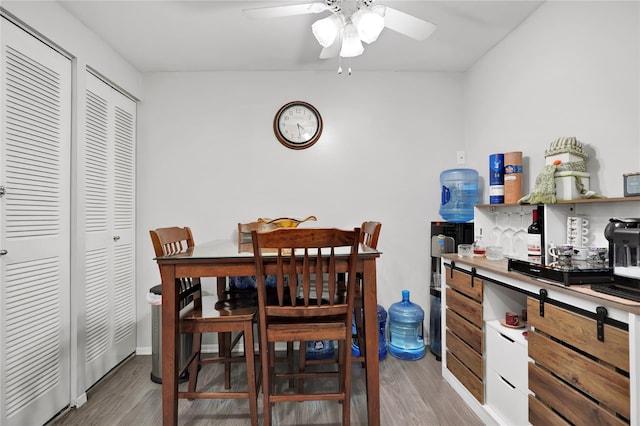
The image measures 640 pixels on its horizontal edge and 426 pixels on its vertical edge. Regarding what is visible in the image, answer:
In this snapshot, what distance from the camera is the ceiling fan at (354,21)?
1546mm

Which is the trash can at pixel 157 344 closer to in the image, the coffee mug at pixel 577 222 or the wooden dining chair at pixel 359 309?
the wooden dining chair at pixel 359 309

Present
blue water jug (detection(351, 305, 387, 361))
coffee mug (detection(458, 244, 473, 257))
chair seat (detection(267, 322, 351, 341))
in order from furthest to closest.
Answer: blue water jug (detection(351, 305, 387, 361))
coffee mug (detection(458, 244, 473, 257))
chair seat (detection(267, 322, 351, 341))

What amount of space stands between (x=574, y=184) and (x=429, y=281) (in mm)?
1544

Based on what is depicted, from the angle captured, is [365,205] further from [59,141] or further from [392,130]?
[59,141]

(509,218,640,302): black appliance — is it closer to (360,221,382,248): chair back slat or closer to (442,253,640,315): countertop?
(442,253,640,315): countertop

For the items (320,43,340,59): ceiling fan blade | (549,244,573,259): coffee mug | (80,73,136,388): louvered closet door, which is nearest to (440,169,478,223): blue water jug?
(549,244,573,259): coffee mug

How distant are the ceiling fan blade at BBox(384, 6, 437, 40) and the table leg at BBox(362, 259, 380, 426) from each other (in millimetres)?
1275

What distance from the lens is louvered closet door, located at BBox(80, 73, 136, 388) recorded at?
2.20m

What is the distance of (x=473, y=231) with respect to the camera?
7.99 feet

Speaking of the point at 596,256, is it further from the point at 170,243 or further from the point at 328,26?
the point at 170,243

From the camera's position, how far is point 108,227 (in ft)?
7.87

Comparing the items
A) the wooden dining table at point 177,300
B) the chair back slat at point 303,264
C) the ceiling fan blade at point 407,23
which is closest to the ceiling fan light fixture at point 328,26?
the ceiling fan blade at point 407,23

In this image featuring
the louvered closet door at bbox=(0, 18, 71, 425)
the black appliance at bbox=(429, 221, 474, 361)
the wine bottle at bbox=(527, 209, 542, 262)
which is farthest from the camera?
the black appliance at bbox=(429, 221, 474, 361)

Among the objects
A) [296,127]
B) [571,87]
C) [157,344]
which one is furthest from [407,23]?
[157,344]
